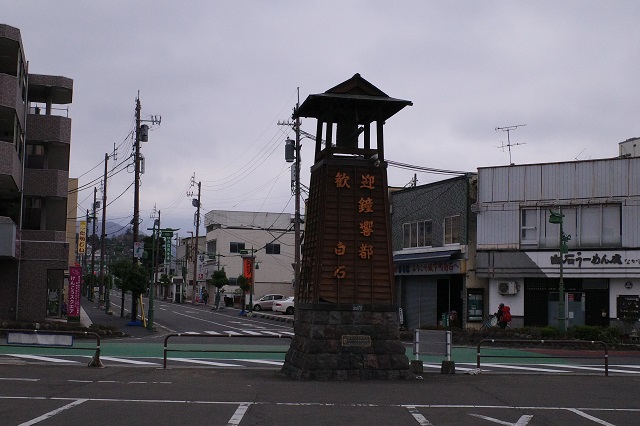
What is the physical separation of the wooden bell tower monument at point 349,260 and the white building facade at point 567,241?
63.1 ft

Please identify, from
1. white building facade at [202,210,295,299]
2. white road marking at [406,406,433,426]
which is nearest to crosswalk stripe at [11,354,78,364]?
white road marking at [406,406,433,426]

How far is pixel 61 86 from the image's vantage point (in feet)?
126

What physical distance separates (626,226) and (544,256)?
3897 millimetres

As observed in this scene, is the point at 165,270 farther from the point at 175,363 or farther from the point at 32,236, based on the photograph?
the point at 175,363

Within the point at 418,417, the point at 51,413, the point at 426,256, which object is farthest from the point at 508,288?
the point at 51,413

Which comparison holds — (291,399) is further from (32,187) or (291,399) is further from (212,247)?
(212,247)

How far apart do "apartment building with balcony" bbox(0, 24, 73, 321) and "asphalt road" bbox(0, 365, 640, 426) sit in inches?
764

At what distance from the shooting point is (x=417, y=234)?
42.3 meters

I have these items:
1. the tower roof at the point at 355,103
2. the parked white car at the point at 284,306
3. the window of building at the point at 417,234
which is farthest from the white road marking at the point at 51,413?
the parked white car at the point at 284,306

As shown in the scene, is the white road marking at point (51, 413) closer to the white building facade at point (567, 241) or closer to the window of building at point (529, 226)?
the white building facade at point (567, 241)

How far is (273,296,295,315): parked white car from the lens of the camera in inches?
2365

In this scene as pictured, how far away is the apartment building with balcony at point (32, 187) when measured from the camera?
34.6 m

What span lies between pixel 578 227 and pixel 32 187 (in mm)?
26565

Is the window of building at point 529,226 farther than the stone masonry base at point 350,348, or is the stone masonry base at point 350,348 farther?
the window of building at point 529,226
